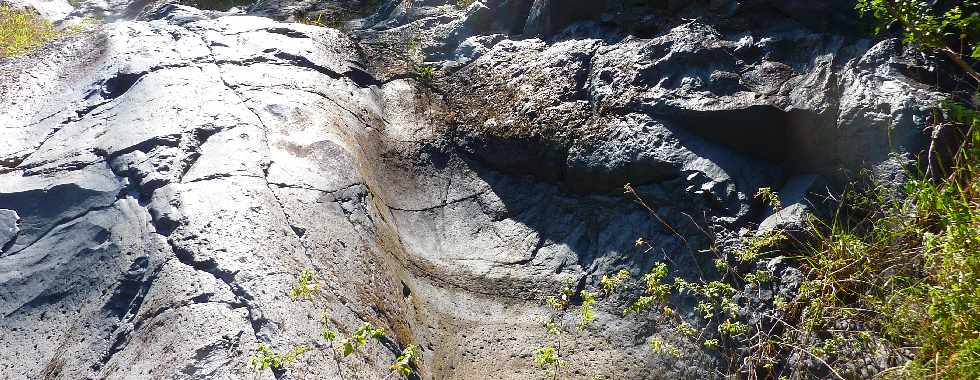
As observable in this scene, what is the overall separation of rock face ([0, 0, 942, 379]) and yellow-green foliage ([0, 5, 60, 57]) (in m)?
1.41

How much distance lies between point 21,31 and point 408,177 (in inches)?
230

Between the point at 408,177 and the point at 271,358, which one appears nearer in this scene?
the point at 271,358

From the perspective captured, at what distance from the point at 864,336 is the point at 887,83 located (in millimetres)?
1646

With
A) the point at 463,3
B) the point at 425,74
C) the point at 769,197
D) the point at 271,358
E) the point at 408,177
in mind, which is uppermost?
the point at 769,197

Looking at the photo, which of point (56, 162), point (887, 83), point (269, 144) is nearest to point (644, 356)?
point (887, 83)

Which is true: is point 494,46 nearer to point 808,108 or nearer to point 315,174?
point 315,174

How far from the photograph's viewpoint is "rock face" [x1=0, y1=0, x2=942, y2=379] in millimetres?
3738

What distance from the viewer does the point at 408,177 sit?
5668 mm

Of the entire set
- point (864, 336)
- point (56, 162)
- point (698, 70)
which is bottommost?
point (56, 162)

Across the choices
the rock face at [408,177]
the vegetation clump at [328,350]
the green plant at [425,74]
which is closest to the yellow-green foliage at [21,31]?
the rock face at [408,177]

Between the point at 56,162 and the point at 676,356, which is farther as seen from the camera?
the point at 56,162

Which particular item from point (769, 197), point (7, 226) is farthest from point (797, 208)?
point (7, 226)

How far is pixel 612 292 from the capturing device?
4527mm

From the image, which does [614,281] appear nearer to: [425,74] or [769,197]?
[769,197]
